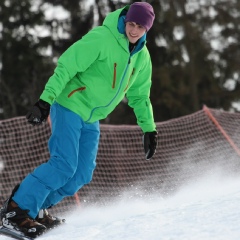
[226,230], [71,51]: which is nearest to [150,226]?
[226,230]

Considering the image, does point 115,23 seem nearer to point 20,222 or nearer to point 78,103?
point 78,103

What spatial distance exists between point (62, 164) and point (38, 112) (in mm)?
380

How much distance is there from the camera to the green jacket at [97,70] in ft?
12.8

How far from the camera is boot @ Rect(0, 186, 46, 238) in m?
3.76

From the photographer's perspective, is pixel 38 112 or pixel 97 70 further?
pixel 97 70

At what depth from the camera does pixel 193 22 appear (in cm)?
2052

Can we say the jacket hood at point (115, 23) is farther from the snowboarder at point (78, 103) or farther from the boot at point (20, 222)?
the boot at point (20, 222)

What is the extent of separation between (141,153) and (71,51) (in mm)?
9199

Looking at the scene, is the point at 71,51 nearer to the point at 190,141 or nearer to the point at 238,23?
the point at 190,141

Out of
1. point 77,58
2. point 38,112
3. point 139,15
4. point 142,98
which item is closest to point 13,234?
point 38,112

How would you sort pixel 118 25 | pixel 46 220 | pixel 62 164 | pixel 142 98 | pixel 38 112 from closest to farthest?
pixel 38 112
pixel 62 164
pixel 118 25
pixel 46 220
pixel 142 98

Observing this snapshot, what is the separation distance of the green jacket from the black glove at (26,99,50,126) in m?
0.09

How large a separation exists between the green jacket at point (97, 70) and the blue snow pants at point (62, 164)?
84mm

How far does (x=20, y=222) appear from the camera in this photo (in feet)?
12.4
